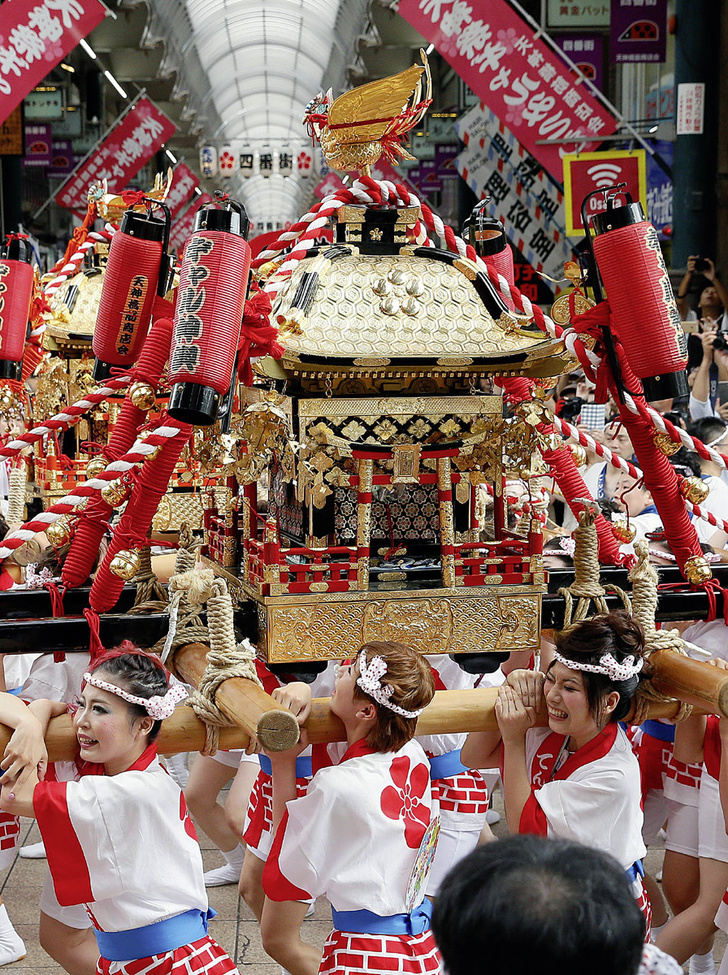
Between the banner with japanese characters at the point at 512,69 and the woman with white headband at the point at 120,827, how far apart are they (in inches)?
263

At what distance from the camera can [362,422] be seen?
11.0 feet

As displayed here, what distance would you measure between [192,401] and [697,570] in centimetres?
179

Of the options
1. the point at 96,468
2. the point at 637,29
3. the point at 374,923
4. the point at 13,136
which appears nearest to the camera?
the point at 374,923

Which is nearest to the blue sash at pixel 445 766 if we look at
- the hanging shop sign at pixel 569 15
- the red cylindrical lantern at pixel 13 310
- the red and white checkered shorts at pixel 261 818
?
the red and white checkered shorts at pixel 261 818

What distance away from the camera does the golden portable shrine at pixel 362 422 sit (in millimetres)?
3154

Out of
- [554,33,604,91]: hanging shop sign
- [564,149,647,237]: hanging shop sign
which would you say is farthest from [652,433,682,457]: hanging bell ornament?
[554,33,604,91]: hanging shop sign

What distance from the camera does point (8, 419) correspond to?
529 cm

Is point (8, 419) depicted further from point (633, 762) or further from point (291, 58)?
point (291, 58)

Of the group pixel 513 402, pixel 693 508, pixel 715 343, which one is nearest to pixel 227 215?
pixel 513 402

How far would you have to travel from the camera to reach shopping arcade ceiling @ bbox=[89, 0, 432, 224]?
1408cm

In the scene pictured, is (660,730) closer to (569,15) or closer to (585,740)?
(585,740)

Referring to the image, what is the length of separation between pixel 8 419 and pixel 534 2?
12623mm

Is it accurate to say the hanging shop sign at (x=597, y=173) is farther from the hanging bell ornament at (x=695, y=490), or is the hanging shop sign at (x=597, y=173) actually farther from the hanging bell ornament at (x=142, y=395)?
the hanging bell ornament at (x=142, y=395)

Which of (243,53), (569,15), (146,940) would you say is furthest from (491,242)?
(243,53)
